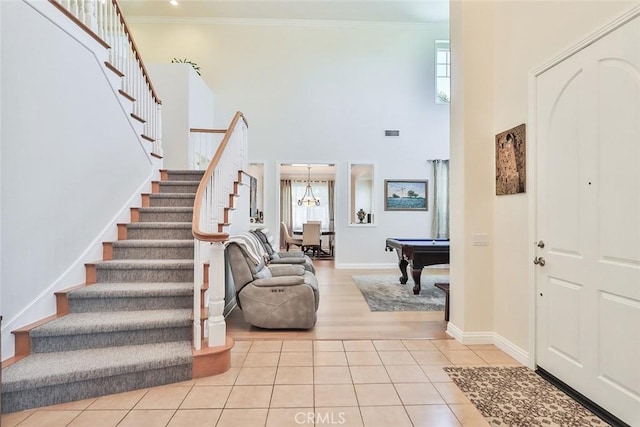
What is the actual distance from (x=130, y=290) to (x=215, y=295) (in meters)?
0.92

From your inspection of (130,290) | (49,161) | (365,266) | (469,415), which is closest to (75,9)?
(49,161)

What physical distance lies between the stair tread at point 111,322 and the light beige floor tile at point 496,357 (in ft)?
8.39

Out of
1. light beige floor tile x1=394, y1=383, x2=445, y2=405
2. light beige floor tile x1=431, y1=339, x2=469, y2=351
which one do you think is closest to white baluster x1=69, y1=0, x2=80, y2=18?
light beige floor tile x1=394, y1=383, x2=445, y2=405

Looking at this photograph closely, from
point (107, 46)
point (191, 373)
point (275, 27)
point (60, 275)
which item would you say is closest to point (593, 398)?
point (191, 373)

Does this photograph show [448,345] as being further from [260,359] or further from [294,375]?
[260,359]

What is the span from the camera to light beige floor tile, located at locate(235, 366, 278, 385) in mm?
2326

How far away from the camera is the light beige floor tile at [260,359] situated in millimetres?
2604

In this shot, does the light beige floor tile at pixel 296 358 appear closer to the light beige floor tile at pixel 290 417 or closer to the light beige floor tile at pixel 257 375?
the light beige floor tile at pixel 257 375

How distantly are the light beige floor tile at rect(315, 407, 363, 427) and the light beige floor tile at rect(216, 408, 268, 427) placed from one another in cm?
34

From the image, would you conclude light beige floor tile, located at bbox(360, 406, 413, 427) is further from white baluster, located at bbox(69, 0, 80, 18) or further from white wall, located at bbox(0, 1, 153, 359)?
white baluster, located at bbox(69, 0, 80, 18)

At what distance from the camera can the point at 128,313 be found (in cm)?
266

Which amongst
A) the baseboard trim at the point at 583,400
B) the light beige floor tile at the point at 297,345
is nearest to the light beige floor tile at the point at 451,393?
the baseboard trim at the point at 583,400

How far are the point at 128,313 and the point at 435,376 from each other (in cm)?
260

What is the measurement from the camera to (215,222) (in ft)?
11.1
